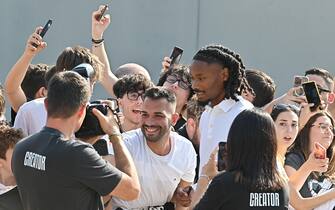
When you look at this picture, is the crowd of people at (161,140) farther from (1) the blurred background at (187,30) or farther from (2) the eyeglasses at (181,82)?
(1) the blurred background at (187,30)

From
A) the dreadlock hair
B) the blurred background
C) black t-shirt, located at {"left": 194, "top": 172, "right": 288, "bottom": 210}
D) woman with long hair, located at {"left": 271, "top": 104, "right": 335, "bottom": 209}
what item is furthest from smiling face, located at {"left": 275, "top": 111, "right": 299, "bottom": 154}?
the blurred background

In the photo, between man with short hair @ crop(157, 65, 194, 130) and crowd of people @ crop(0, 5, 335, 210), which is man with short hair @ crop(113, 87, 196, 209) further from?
man with short hair @ crop(157, 65, 194, 130)

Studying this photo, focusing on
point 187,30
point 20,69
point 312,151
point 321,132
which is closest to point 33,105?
point 20,69

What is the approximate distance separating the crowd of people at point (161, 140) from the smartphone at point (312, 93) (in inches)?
3.3

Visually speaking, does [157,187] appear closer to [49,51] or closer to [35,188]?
[35,188]

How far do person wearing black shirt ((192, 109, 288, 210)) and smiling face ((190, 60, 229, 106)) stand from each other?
0.55 meters

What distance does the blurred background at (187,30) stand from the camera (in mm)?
9320

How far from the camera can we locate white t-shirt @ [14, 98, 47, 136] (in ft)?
16.4

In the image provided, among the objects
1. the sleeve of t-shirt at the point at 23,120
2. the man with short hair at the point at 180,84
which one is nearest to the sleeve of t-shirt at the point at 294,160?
the man with short hair at the point at 180,84

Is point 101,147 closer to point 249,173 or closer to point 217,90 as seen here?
point 217,90

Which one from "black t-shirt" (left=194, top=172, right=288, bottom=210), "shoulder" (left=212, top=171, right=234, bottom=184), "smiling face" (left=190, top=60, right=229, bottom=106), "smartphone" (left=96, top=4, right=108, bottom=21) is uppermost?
"smartphone" (left=96, top=4, right=108, bottom=21)

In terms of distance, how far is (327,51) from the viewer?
Answer: 30.5ft

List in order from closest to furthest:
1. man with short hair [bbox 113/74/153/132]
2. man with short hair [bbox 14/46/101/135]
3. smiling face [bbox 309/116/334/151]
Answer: man with short hair [bbox 14/46/101/135] < man with short hair [bbox 113/74/153/132] < smiling face [bbox 309/116/334/151]

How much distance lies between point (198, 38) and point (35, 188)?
6.06m
